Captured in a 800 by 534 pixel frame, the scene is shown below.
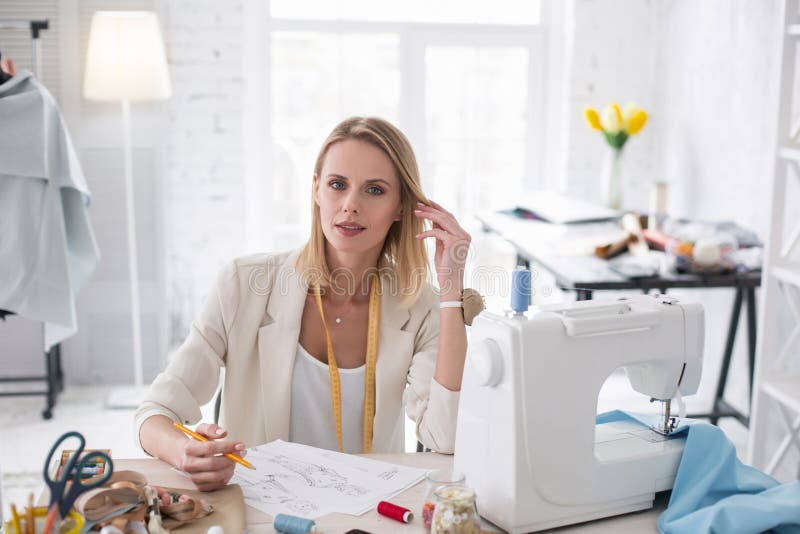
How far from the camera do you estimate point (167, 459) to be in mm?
1494

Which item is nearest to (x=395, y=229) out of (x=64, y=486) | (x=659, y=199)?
(x=64, y=486)

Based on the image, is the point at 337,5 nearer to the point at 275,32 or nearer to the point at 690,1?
the point at 275,32

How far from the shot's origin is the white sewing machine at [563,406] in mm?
1288

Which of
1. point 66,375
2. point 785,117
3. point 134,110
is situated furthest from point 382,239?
point 66,375

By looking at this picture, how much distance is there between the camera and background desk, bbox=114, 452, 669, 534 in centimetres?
128

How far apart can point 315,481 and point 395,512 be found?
192 millimetres

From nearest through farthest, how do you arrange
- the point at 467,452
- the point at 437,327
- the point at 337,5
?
the point at 467,452 → the point at 437,327 → the point at 337,5

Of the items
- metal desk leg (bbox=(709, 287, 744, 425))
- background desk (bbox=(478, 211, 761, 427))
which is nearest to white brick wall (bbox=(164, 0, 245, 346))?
background desk (bbox=(478, 211, 761, 427))

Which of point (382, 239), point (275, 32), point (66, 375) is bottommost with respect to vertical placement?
point (66, 375)

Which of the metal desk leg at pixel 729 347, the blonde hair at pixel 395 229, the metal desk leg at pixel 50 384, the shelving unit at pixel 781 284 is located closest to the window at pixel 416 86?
the metal desk leg at pixel 50 384

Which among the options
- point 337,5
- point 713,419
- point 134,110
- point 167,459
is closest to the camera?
point 167,459

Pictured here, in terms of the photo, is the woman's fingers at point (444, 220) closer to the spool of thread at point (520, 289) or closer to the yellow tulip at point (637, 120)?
the spool of thread at point (520, 289)

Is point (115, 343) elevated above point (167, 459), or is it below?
below

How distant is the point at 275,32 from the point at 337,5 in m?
0.38
